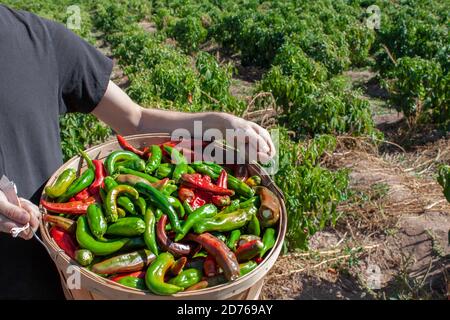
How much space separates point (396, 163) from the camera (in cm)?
720

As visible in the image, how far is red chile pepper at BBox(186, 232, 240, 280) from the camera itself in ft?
8.46

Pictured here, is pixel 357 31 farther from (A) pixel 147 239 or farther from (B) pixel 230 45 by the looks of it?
(A) pixel 147 239

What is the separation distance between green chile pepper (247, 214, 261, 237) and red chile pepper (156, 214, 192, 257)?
40 cm

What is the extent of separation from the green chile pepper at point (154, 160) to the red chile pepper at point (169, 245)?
1.87ft

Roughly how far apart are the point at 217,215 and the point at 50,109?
1095 mm

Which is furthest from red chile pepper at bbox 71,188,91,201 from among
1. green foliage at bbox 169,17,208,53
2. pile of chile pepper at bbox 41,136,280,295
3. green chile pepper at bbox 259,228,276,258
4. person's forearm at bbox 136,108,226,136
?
green foliage at bbox 169,17,208,53

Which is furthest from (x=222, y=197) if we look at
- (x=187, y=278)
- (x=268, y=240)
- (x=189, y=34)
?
(x=189, y=34)

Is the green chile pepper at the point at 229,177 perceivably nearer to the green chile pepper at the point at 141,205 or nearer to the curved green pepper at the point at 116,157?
the curved green pepper at the point at 116,157

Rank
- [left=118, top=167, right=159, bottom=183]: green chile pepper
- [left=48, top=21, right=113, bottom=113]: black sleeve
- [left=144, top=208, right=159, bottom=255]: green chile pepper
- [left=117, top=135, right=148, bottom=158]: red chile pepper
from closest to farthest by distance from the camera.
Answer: [left=144, top=208, right=159, bottom=255]: green chile pepper
[left=48, top=21, right=113, bottom=113]: black sleeve
[left=118, top=167, right=159, bottom=183]: green chile pepper
[left=117, top=135, right=148, bottom=158]: red chile pepper

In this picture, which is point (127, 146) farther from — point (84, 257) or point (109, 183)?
point (84, 257)

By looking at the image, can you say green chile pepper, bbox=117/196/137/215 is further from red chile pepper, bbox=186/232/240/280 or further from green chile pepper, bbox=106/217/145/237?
red chile pepper, bbox=186/232/240/280

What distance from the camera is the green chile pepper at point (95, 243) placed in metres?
2.70

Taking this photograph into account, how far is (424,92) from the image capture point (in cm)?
817

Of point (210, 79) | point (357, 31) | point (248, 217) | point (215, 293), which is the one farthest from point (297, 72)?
point (215, 293)
